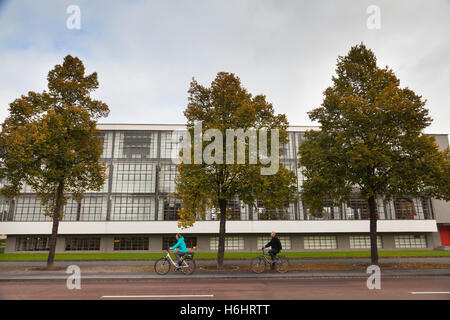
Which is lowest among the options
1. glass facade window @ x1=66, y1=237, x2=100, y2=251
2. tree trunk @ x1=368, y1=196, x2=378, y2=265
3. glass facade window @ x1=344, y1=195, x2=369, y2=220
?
glass facade window @ x1=66, y1=237, x2=100, y2=251

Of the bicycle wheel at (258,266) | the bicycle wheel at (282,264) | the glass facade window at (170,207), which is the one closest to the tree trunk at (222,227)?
the bicycle wheel at (258,266)

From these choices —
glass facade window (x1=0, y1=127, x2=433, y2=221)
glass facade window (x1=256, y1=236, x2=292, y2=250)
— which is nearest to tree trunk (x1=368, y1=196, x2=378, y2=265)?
glass facade window (x1=0, y1=127, x2=433, y2=221)

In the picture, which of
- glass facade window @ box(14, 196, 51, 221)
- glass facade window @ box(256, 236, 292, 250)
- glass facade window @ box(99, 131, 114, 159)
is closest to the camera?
glass facade window @ box(256, 236, 292, 250)

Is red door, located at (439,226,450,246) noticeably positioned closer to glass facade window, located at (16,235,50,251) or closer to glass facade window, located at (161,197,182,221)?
glass facade window, located at (161,197,182,221)

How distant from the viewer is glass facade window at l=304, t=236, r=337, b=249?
3453 centimetres

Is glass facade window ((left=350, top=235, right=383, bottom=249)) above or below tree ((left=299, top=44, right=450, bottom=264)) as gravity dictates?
below

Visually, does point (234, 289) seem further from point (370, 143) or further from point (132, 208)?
point (132, 208)

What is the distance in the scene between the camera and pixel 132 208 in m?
35.2

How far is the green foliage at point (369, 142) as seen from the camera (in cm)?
1453

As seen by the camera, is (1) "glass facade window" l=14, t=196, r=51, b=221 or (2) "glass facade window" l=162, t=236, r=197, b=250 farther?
(1) "glass facade window" l=14, t=196, r=51, b=221

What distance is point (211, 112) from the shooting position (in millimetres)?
16344
